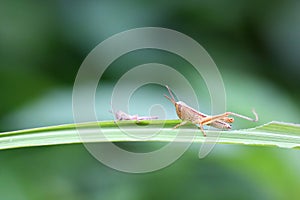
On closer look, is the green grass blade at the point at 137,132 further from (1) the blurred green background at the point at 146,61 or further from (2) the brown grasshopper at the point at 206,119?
(1) the blurred green background at the point at 146,61

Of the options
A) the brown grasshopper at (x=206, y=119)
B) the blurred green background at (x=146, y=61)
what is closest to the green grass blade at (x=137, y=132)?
the brown grasshopper at (x=206, y=119)

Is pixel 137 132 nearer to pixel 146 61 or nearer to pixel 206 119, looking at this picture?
pixel 206 119

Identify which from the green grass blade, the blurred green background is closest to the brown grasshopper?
the green grass blade

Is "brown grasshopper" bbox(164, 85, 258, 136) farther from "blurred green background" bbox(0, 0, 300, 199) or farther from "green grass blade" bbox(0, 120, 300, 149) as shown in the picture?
"blurred green background" bbox(0, 0, 300, 199)

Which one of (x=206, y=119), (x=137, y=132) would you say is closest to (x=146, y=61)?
(x=206, y=119)

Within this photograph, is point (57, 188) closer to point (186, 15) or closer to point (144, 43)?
point (144, 43)

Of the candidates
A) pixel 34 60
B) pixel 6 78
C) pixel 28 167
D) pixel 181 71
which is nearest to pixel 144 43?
pixel 181 71

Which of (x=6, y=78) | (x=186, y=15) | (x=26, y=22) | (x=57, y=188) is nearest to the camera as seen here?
(x=57, y=188)
